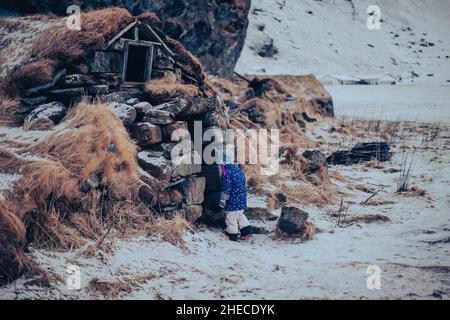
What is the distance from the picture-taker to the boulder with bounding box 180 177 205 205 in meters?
6.38

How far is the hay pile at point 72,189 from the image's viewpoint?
435 centimetres

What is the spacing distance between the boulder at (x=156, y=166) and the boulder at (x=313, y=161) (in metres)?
4.28

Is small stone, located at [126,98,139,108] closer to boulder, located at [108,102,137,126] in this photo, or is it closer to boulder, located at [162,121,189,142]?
boulder, located at [108,102,137,126]

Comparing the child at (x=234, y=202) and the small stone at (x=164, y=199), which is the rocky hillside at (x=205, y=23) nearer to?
the small stone at (x=164, y=199)

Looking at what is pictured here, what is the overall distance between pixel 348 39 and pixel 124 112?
186ft

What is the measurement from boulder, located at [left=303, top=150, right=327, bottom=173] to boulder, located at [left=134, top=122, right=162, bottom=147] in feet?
14.1

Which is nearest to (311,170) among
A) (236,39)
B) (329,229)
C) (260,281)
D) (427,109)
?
(329,229)

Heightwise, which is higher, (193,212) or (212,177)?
(212,177)

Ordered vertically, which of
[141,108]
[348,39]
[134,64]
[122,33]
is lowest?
[141,108]

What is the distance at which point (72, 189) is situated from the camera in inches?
201

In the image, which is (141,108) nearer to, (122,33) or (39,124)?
(39,124)

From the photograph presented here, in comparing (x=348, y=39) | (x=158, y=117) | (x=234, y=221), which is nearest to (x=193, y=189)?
(x=234, y=221)

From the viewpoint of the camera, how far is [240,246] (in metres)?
5.96
